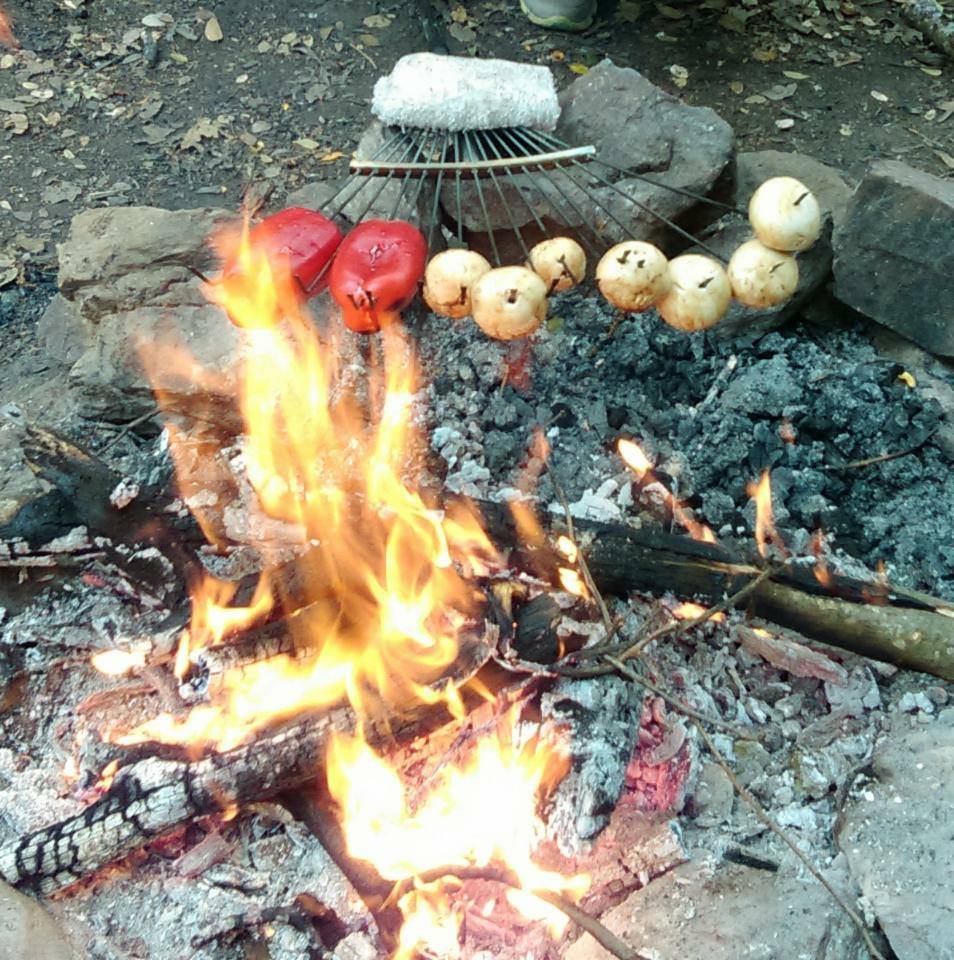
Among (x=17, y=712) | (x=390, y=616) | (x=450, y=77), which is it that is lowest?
(x=17, y=712)

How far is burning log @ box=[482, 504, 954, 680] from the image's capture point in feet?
8.70

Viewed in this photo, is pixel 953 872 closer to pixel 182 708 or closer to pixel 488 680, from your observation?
pixel 488 680

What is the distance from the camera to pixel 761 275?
305cm

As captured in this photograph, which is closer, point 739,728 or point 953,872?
point 953,872

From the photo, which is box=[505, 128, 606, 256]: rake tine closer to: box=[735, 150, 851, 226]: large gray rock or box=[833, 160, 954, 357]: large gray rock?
box=[735, 150, 851, 226]: large gray rock

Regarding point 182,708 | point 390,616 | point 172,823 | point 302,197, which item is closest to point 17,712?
point 182,708

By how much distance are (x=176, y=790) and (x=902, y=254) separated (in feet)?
9.65

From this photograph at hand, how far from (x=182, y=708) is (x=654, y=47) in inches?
204

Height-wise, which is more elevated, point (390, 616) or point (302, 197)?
point (302, 197)

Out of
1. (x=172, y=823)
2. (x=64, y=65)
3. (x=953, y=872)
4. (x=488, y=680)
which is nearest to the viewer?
(x=953, y=872)

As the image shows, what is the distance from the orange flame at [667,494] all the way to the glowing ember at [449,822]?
3.06ft

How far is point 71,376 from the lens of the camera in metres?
3.46

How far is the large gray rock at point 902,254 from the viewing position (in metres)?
3.22

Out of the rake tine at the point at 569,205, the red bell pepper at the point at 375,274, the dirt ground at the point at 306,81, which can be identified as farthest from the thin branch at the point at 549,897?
the dirt ground at the point at 306,81
